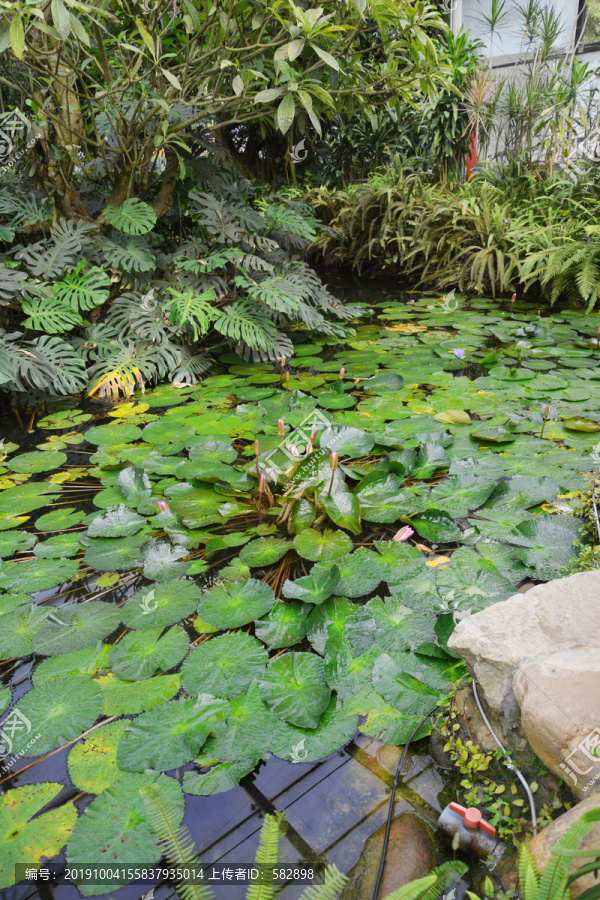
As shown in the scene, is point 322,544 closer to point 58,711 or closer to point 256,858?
point 58,711

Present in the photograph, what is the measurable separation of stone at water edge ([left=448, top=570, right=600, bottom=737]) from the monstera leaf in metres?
0.31

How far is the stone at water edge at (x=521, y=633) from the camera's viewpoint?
0.90 m

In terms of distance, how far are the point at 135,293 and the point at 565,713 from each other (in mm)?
2883

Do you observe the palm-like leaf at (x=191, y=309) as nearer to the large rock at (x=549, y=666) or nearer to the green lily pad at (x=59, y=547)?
the green lily pad at (x=59, y=547)

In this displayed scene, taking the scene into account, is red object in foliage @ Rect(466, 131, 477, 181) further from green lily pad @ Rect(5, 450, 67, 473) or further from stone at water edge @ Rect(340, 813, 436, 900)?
stone at water edge @ Rect(340, 813, 436, 900)

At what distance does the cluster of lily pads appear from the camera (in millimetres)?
1030

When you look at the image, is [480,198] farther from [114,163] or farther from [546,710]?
[546,710]

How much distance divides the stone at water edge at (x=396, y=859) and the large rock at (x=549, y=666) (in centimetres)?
22

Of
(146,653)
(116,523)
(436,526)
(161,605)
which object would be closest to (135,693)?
(146,653)

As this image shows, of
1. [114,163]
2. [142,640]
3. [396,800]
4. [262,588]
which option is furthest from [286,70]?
[396,800]

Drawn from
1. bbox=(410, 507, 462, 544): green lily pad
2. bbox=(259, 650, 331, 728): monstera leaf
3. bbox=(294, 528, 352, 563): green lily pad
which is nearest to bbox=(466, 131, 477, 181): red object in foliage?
bbox=(410, 507, 462, 544): green lily pad

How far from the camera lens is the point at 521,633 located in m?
0.94

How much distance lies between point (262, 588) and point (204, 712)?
37 cm

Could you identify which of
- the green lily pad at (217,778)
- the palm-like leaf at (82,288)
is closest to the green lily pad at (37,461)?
the palm-like leaf at (82,288)
